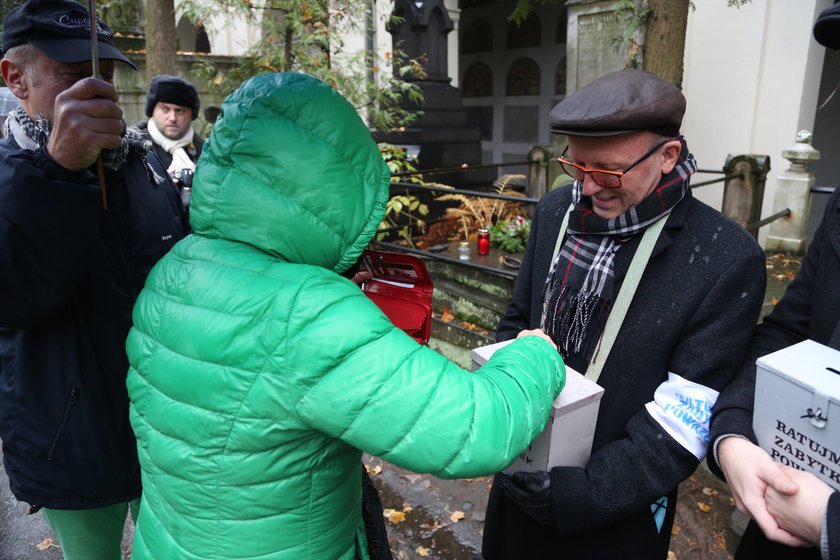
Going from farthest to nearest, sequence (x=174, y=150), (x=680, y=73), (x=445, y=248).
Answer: (x=445, y=248), (x=174, y=150), (x=680, y=73)

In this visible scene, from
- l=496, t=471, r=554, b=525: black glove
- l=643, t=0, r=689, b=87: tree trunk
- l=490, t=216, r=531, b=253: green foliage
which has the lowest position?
l=490, t=216, r=531, b=253: green foliage

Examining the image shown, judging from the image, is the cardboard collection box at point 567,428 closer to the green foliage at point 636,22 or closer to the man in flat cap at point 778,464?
the man in flat cap at point 778,464

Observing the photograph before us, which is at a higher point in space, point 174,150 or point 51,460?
point 174,150

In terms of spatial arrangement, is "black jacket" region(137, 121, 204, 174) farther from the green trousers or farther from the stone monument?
the stone monument

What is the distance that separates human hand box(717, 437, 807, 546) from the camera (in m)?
1.15

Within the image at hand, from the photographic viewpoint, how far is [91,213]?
158cm

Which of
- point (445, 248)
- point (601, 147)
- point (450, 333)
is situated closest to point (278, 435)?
point (601, 147)

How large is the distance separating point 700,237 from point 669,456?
549 mm

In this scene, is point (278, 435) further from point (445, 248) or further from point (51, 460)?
point (445, 248)

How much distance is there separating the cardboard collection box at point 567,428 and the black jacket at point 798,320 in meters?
0.29

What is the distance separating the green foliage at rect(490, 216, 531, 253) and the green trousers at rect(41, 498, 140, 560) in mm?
5332

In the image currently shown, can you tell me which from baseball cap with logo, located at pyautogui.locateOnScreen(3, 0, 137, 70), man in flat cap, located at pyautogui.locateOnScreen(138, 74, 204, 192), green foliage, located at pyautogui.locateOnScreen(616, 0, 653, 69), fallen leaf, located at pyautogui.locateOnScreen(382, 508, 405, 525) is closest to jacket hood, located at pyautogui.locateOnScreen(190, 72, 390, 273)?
baseball cap with logo, located at pyautogui.locateOnScreen(3, 0, 137, 70)

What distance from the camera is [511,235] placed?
700cm

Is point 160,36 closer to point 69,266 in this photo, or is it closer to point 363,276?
point 69,266
